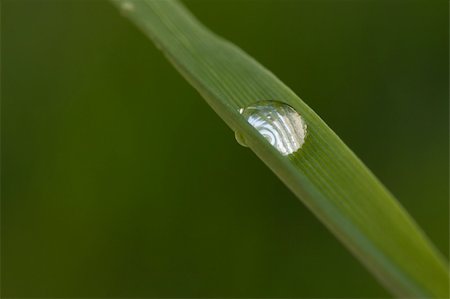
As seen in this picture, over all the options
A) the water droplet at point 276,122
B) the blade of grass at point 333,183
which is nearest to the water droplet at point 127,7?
the blade of grass at point 333,183

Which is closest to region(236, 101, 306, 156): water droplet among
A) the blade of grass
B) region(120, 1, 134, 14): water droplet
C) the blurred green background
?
the blade of grass

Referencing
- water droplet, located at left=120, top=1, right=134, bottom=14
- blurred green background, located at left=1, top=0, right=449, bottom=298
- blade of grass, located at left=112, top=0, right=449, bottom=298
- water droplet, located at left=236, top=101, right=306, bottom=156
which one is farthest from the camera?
blurred green background, located at left=1, top=0, right=449, bottom=298

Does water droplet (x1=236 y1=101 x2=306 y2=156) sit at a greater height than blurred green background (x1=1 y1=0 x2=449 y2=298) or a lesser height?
lesser

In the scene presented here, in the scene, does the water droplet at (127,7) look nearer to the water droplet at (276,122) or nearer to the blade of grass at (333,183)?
the blade of grass at (333,183)

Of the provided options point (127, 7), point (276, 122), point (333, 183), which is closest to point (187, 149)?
point (127, 7)

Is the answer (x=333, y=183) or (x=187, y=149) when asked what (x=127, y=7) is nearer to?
(x=333, y=183)

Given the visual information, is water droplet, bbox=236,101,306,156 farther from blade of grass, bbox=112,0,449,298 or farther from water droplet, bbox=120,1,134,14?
water droplet, bbox=120,1,134,14

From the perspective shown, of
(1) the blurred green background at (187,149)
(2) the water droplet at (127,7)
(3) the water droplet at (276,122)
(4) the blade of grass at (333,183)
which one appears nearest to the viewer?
(4) the blade of grass at (333,183)
